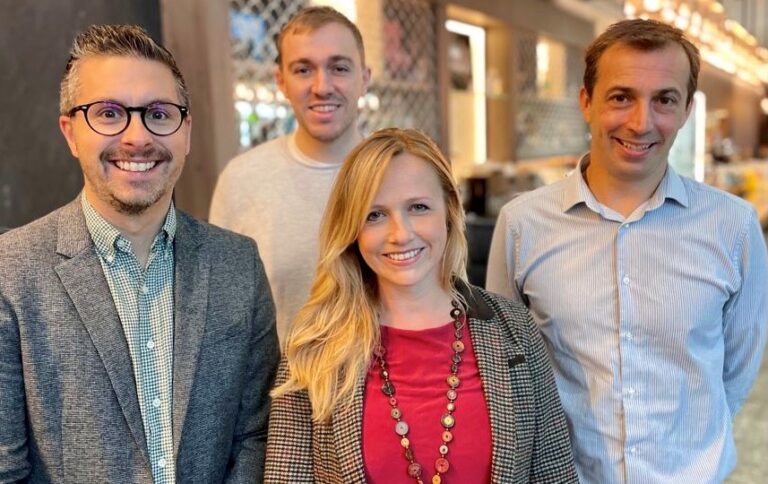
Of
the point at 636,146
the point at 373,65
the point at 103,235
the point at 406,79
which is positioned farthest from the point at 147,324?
the point at 406,79

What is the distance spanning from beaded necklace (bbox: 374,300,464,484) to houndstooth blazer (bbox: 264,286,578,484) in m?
0.05

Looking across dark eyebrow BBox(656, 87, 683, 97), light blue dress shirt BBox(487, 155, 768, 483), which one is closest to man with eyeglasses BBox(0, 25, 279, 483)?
light blue dress shirt BBox(487, 155, 768, 483)

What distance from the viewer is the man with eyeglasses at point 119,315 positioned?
1.20m

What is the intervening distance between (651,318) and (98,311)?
119 cm

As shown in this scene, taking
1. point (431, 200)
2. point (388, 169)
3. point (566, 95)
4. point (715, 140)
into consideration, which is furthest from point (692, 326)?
point (715, 140)

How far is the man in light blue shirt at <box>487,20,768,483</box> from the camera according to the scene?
5.02 feet

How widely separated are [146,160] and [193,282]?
27 cm

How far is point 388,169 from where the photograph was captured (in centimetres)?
139

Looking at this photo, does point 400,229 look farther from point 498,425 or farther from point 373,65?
point 373,65

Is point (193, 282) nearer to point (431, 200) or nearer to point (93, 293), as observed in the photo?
point (93, 293)

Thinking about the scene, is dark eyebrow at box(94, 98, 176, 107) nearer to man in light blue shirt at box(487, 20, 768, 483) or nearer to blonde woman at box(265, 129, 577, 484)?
blonde woman at box(265, 129, 577, 484)

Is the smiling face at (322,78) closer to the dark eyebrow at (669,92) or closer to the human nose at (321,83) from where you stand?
the human nose at (321,83)

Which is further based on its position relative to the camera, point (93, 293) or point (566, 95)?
point (566, 95)

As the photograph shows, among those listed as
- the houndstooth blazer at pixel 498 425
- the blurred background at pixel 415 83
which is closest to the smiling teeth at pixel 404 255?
the houndstooth blazer at pixel 498 425
